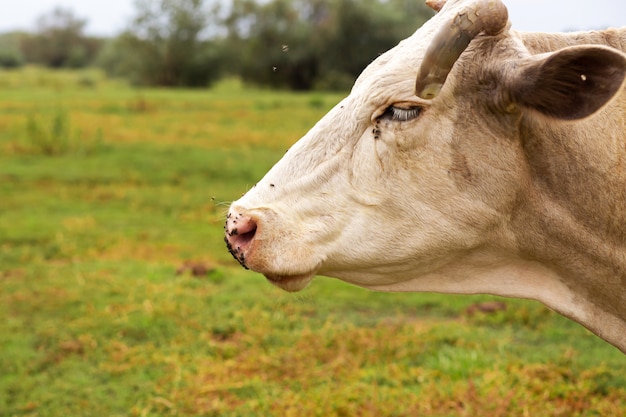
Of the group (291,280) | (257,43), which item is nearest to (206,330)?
(291,280)

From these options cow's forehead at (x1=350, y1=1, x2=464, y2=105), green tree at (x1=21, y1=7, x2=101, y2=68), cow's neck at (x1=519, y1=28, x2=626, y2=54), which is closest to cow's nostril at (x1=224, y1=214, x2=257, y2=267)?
cow's forehead at (x1=350, y1=1, x2=464, y2=105)

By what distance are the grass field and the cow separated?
52cm

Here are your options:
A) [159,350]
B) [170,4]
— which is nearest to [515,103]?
[159,350]

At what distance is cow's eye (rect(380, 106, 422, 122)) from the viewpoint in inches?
96.1

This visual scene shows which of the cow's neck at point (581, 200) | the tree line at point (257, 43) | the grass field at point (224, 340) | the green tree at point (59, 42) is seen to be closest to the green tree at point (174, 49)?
the tree line at point (257, 43)

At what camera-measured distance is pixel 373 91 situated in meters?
2.48

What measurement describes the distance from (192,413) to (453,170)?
8.98 ft

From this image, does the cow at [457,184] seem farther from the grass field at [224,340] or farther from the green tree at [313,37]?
the green tree at [313,37]

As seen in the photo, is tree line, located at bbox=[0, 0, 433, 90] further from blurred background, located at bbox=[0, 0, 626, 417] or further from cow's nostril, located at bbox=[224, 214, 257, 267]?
cow's nostril, located at bbox=[224, 214, 257, 267]

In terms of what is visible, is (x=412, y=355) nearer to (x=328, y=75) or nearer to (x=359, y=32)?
(x=359, y=32)

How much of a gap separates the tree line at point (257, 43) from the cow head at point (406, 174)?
16128 mm

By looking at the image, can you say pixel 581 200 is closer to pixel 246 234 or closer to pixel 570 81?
pixel 570 81

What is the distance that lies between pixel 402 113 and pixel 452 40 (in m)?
0.33

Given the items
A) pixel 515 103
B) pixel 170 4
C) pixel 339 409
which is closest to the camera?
pixel 515 103
